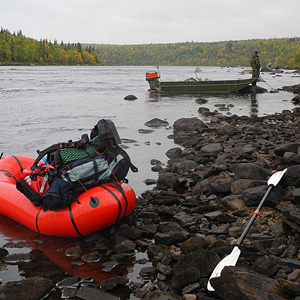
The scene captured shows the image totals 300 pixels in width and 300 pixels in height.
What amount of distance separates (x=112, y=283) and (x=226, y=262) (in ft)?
3.91

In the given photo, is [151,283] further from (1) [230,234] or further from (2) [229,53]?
(2) [229,53]

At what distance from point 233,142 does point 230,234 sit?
18.1ft

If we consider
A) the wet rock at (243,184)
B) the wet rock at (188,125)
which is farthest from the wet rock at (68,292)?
the wet rock at (188,125)

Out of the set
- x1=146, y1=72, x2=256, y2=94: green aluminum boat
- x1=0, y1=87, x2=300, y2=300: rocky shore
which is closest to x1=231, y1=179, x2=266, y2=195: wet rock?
x1=0, y1=87, x2=300, y2=300: rocky shore

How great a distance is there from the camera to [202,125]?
12883mm

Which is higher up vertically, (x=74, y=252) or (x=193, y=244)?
(x=193, y=244)

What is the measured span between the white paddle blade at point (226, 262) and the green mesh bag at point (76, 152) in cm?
248

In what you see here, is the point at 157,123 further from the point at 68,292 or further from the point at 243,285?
the point at 243,285

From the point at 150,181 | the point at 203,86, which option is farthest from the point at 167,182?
the point at 203,86

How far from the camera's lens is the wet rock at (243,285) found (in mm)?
2930

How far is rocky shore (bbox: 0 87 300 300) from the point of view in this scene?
3.34 meters

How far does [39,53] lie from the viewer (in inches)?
5497

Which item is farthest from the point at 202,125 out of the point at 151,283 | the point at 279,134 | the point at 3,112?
the point at 3,112

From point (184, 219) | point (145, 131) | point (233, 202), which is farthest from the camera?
point (145, 131)
